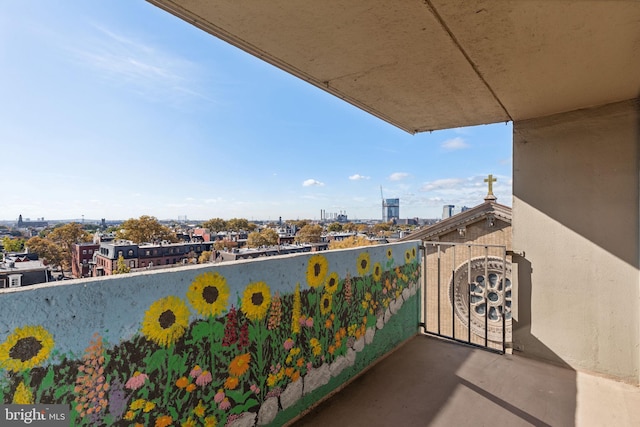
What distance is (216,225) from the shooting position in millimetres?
57688

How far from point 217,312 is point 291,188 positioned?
146 ft

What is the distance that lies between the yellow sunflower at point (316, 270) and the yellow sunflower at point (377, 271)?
661mm

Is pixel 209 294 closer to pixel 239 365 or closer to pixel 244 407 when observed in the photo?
pixel 239 365

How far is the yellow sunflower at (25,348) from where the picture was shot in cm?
80

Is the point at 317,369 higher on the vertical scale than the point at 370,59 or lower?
lower

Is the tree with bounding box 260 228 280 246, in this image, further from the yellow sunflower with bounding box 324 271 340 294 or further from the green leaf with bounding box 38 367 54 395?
the green leaf with bounding box 38 367 54 395

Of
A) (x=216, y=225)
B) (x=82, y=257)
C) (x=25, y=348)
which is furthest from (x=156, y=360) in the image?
(x=216, y=225)

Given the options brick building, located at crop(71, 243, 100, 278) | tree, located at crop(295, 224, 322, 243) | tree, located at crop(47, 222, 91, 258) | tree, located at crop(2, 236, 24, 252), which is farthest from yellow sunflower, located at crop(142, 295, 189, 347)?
tree, located at crop(2, 236, 24, 252)

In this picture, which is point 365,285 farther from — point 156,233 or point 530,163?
point 156,233

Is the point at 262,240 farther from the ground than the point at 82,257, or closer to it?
farther from the ground

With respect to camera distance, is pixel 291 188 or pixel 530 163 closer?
pixel 530 163

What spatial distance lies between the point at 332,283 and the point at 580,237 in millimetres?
2308

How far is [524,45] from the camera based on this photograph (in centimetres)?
153

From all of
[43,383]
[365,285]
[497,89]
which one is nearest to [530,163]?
[497,89]
